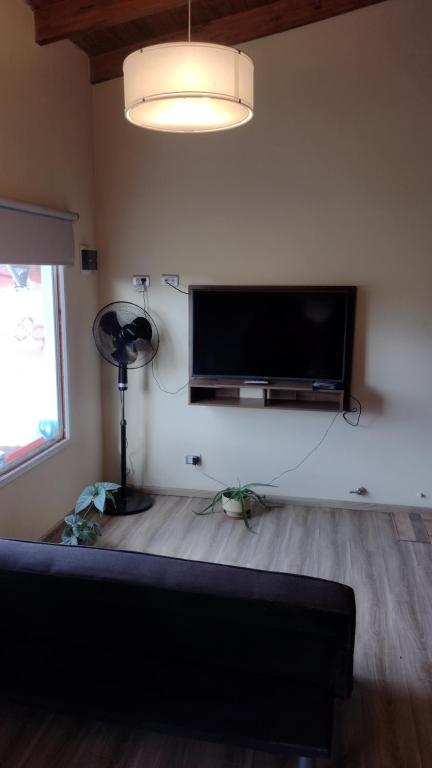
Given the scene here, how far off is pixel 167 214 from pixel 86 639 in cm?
313

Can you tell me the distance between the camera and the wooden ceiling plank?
3.88 meters

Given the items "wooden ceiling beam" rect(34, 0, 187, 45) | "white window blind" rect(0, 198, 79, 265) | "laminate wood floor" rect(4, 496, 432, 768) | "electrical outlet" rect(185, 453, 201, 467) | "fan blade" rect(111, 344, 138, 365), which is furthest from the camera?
"electrical outlet" rect(185, 453, 201, 467)

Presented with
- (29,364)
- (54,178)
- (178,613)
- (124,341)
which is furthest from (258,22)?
(178,613)

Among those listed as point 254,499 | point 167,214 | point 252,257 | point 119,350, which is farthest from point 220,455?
point 167,214

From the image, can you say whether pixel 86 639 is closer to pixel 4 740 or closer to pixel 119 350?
pixel 4 740

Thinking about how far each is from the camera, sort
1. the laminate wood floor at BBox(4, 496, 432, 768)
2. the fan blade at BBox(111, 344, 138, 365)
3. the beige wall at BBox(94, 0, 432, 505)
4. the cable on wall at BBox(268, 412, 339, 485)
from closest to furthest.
→ the laminate wood floor at BBox(4, 496, 432, 768)
the beige wall at BBox(94, 0, 432, 505)
the fan blade at BBox(111, 344, 138, 365)
the cable on wall at BBox(268, 412, 339, 485)

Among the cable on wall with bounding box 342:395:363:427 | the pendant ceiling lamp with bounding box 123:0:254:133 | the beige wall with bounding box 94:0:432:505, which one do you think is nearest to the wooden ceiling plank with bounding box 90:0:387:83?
the beige wall with bounding box 94:0:432:505

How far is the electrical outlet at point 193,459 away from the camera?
4680 mm

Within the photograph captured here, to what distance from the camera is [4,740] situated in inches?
93.0

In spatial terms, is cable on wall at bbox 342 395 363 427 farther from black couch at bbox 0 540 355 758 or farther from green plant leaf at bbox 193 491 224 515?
black couch at bbox 0 540 355 758

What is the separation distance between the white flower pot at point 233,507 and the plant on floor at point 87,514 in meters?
0.77

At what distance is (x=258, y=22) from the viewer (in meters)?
3.97

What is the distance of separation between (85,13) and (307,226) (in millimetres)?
1856

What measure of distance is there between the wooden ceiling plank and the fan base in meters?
3.03
